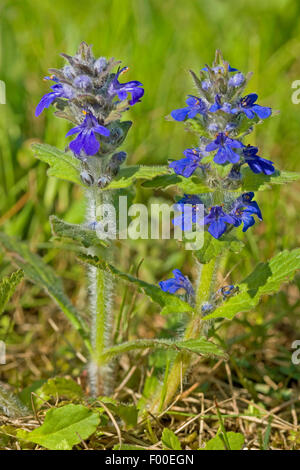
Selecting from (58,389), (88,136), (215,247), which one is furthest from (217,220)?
(58,389)

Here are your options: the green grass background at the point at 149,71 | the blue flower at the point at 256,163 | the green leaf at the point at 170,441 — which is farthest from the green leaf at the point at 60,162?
the green grass background at the point at 149,71

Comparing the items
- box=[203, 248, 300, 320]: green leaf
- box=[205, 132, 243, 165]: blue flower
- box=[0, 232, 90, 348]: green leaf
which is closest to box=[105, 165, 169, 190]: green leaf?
box=[205, 132, 243, 165]: blue flower

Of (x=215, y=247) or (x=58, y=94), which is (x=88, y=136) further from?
(x=215, y=247)

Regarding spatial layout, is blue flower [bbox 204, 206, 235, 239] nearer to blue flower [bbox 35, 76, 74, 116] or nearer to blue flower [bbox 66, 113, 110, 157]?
blue flower [bbox 66, 113, 110, 157]

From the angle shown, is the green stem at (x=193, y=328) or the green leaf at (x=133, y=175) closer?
the green leaf at (x=133, y=175)

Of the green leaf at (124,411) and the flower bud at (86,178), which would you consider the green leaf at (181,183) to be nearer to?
the flower bud at (86,178)
